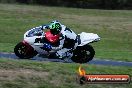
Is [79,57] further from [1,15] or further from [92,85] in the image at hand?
[1,15]

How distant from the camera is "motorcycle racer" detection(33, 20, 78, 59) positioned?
19.6 m

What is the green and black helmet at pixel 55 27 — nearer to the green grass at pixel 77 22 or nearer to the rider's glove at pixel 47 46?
the rider's glove at pixel 47 46

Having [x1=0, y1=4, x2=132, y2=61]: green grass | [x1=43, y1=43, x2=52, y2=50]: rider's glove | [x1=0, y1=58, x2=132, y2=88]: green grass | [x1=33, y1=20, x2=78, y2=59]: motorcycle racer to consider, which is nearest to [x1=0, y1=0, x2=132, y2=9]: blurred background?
[x1=0, y1=4, x2=132, y2=61]: green grass

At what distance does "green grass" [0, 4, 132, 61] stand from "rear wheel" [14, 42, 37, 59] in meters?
14.6

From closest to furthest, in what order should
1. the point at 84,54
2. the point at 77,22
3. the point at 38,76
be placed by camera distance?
the point at 38,76
the point at 84,54
the point at 77,22

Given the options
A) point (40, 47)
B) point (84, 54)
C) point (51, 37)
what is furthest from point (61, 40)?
point (84, 54)

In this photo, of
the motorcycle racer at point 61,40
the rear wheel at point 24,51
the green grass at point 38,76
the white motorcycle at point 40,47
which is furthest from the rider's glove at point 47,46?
the green grass at point 38,76

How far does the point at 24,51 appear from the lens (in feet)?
64.4

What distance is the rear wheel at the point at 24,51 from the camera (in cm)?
1961

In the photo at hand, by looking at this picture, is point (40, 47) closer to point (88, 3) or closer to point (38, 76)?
point (38, 76)

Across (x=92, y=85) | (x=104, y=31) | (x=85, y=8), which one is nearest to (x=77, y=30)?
(x=104, y=31)

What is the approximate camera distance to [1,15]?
48469 mm

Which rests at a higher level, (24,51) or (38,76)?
(38,76)

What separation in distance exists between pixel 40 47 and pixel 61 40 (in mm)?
895
